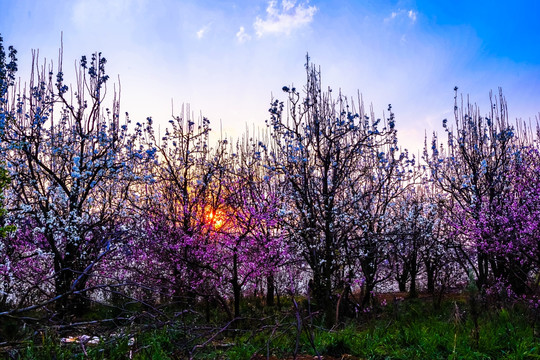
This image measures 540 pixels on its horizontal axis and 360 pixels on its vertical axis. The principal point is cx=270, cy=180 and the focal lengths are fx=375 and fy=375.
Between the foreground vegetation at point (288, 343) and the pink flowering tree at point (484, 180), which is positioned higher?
the pink flowering tree at point (484, 180)

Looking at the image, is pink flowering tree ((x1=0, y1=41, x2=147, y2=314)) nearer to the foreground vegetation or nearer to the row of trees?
the row of trees

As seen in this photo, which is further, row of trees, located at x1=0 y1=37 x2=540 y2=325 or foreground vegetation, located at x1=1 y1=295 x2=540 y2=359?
row of trees, located at x1=0 y1=37 x2=540 y2=325

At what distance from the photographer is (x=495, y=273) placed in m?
13.5

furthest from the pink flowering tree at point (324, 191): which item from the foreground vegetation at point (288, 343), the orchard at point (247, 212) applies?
the foreground vegetation at point (288, 343)

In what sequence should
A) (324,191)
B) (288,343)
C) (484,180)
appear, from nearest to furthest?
1. (288,343)
2. (324,191)
3. (484,180)

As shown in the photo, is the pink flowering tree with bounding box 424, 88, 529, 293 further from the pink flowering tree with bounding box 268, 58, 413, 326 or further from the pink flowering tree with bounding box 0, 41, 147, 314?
the pink flowering tree with bounding box 0, 41, 147, 314

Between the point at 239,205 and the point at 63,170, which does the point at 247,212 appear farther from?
the point at 63,170

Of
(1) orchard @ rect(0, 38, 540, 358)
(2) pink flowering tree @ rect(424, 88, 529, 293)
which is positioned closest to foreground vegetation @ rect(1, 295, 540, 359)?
(1) orchard @ rect(0, 38, 540, 358)

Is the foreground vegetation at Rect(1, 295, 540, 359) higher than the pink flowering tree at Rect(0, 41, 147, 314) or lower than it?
lower

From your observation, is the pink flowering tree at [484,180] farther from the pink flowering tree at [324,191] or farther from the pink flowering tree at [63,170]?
the pink flowering tree at [63,170]

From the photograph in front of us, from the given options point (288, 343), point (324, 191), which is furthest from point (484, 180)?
point (288, 343)

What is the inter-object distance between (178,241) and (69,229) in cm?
375

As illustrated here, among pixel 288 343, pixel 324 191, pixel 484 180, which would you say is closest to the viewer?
pixel 288 343

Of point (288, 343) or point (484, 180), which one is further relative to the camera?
point (484, 180)
